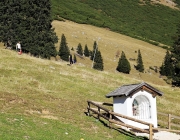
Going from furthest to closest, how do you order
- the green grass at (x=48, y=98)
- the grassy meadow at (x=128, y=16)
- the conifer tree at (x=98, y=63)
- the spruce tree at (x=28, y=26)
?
the grassy meadow at (x=128, y=16) → the conifer tree at (x=98, y=63) → the spruce tree at (x=28, y=26) → the green grass at (x=48, y=98)

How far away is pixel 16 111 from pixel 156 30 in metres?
147

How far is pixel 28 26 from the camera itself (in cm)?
6444

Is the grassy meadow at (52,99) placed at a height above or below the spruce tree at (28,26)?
below

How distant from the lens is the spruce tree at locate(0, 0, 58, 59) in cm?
6350

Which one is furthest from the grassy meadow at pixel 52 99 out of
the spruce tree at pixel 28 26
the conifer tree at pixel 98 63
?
the conifer tree at pixel 98 63

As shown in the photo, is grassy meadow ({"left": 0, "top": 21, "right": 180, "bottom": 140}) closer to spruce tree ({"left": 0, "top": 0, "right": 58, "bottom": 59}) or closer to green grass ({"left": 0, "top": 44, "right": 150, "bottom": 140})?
green grass ({"left": 0, "top": 44, "right": 150, "bottom": 140})

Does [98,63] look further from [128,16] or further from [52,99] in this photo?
[128,16]

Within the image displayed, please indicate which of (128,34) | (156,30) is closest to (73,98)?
(128,34)

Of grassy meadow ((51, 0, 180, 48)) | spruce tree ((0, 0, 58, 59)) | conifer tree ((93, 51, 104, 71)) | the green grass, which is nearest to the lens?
the green grass

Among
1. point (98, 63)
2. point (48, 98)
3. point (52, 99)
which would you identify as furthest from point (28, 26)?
point (52, 99)

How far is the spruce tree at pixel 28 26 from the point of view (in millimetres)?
63500

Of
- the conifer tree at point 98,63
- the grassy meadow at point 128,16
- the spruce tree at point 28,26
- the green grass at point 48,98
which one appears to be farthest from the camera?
the grassy meadow at point 128,16

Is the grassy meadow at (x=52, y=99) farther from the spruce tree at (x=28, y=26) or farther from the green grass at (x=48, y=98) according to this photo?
the spruce tree at (x=28, y=26)

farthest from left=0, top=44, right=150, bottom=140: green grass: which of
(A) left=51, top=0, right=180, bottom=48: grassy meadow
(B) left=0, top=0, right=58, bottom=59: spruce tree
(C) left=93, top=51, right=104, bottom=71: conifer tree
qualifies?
(A) left=51, top=0, right=180, bottom=48: grassy meadow
